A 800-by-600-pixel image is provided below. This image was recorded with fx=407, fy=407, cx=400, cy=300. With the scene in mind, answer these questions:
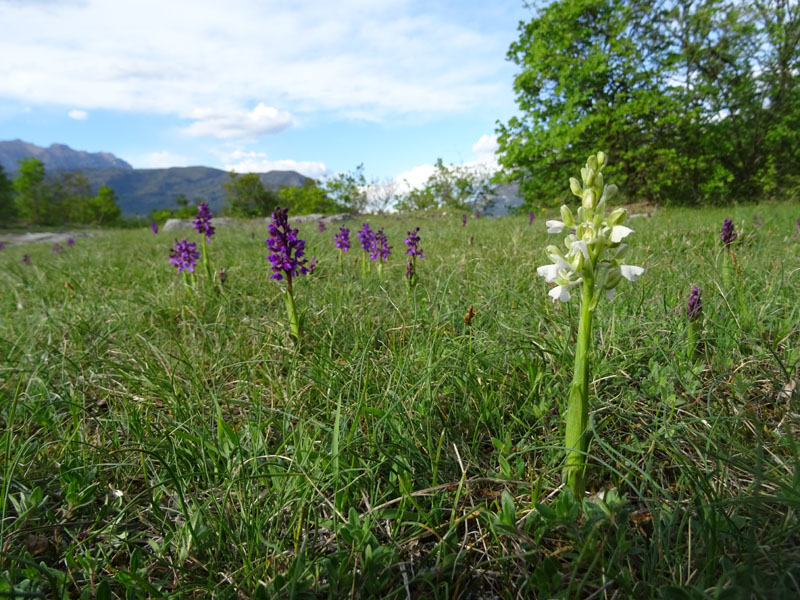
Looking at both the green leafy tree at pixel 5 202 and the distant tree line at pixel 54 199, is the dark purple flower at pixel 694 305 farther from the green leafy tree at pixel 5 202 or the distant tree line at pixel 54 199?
the distant tree line at pixel 54 199

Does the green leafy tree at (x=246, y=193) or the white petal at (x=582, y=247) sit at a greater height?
the green leafy tree at (x=246, y=193)

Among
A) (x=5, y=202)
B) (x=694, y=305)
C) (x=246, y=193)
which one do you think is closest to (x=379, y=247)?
(x=694, y=305)

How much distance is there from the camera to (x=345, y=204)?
34.3 metres

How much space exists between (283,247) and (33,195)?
8249 centimetres

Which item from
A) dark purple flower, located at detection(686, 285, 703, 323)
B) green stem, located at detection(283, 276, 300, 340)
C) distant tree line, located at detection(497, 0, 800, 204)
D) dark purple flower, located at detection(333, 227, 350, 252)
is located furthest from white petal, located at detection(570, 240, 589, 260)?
distant tree line, located at detection(497, 0, 800, 204)

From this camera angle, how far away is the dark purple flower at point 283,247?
2.62m

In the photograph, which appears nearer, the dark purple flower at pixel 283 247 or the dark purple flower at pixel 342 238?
the dark purple flower at pixel 283 247

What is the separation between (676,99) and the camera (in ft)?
55.5

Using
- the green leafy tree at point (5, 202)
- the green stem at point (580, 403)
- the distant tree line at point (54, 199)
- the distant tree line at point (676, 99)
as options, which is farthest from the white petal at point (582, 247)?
the distant tree line at point (54, 199)

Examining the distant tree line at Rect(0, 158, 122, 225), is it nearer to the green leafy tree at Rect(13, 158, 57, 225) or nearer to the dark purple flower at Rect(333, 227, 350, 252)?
the green leafy tree at Rect(13, 158, 57, 225)

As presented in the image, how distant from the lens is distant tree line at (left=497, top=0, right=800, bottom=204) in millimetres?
16281

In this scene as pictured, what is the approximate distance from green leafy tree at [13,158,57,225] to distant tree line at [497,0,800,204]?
7105 cm

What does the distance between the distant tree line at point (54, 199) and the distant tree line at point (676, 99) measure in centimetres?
4993

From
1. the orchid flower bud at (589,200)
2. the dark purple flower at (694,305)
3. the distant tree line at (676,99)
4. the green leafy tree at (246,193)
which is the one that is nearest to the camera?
the orchid flower bud at (589,200)
